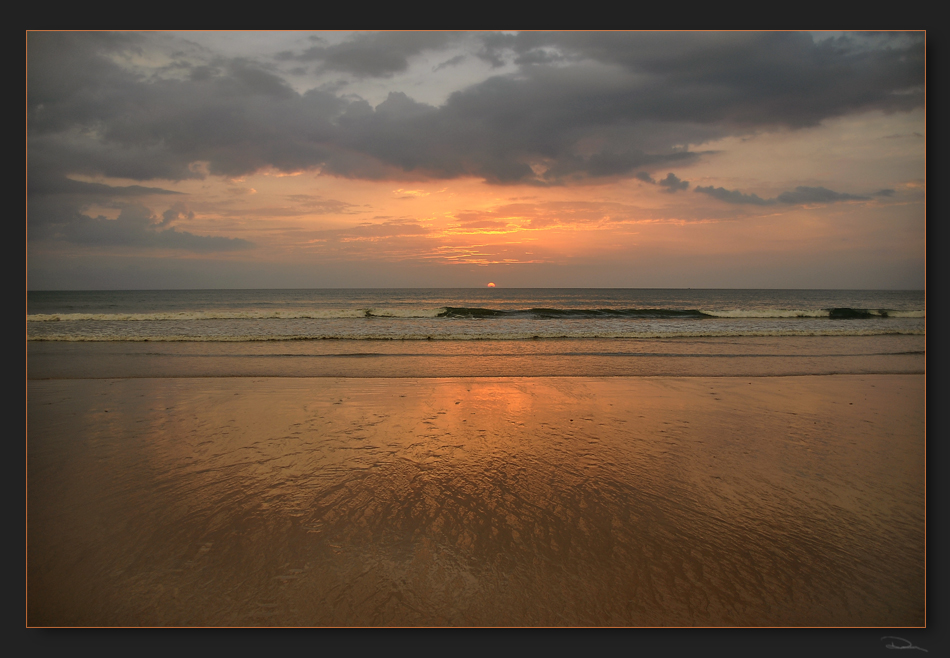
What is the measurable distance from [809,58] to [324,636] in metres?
6.10

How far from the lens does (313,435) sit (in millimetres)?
4797

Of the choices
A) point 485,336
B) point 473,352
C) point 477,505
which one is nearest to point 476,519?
point 477,505

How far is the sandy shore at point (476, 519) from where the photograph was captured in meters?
2.37

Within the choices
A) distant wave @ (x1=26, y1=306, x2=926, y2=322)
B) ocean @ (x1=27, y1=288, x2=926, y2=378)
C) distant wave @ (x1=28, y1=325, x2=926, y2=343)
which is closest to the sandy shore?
ocean @ (x1=27, y1=288, x2=926, y2=378)

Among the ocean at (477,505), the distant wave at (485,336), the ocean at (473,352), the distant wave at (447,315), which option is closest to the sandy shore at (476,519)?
the ocean at (477,505)

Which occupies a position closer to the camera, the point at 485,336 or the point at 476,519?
the point at 476,519

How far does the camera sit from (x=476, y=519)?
301cm

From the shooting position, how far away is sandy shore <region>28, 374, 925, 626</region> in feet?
7.78

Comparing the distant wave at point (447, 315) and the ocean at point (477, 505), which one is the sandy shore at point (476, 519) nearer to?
the ocean at point (477, 505)

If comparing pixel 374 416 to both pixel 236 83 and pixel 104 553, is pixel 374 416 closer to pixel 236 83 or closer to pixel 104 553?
pixel 104 553
